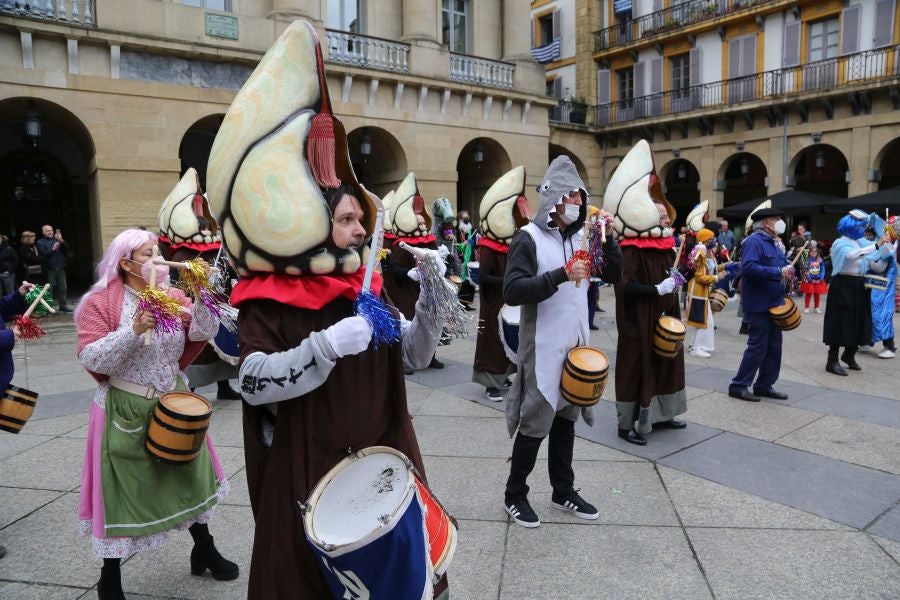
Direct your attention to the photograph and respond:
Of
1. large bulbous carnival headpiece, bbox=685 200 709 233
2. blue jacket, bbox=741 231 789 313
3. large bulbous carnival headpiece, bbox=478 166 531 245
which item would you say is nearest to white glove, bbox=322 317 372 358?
large bulbous carnival headpiece, bbox=478 166 531 245

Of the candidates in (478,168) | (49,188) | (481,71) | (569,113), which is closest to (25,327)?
(481,71)

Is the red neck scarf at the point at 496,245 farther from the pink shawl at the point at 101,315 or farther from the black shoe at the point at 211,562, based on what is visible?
the black shoe at the point at 211,562

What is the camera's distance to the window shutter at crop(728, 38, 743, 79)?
2456 cm

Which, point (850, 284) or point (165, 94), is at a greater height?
point (165, 94)

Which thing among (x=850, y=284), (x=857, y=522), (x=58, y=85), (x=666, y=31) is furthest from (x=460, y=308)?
(x=666, y=31)

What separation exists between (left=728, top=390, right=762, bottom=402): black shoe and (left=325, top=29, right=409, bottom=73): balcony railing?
48.7ft

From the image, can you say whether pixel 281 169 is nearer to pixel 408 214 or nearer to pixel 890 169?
pixel 408 214

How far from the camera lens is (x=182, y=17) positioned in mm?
15562

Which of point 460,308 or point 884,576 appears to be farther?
point 884,576

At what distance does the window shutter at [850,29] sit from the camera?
2156 cm

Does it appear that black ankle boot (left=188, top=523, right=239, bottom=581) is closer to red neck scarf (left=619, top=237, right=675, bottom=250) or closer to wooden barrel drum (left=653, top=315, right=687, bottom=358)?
wooden barrel drum (left=653, top=315, right=687, bottom=358)

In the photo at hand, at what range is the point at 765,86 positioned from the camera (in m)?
23.8

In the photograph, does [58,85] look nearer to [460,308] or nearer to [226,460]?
[226,460]

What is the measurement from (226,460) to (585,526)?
2.81m
